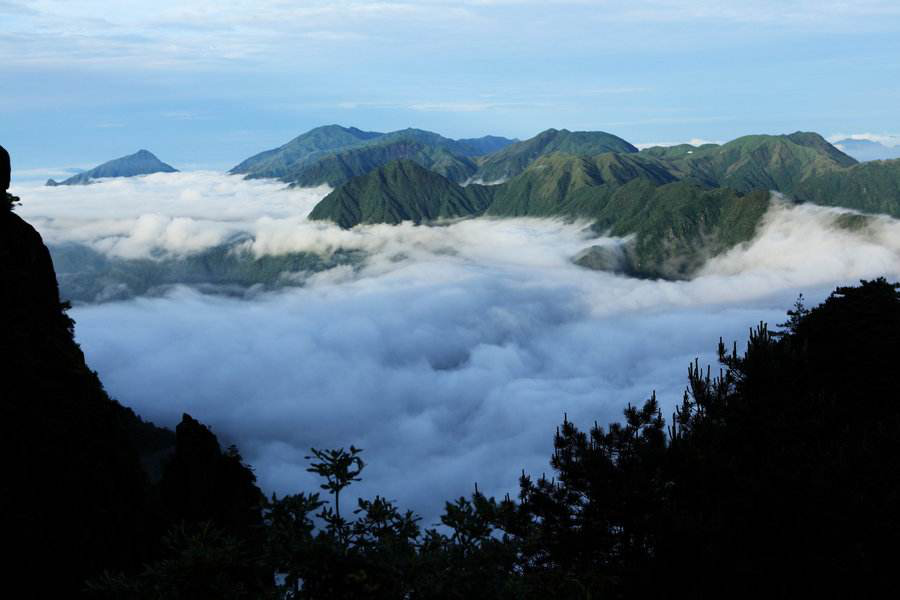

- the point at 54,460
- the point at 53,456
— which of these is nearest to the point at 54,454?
the point at 53,456

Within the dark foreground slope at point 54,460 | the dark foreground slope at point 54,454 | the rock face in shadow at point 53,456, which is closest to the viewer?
the dark foreground slope at point 54,460

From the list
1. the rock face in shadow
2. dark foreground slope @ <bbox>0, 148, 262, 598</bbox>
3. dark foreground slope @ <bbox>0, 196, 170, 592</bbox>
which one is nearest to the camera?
dark foreground slope @ <bbox>0, 148, 262, 598</bbox>

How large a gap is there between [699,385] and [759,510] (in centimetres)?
1292

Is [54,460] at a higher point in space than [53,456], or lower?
lower

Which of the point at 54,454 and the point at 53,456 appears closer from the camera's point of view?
the point at 53,456

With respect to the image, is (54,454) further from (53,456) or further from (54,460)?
(54,460)

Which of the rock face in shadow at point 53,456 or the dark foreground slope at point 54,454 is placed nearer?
→ the rock face in shadow at point 53,456

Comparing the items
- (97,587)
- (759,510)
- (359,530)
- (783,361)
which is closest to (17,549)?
(97,587)

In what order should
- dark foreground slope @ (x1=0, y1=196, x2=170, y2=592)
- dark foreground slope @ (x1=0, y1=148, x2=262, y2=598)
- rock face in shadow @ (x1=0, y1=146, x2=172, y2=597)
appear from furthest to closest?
dark foreground slope @ (x1=0, y1=196, x2=170, y2=592)
rock face in shadow @ (x1=0, y1=146, x2=172, y2=597)
dark foreground slope @ (x1=0, y1=148, x2=262, y2=598)

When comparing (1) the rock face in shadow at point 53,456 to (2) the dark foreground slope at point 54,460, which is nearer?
(2) the dark foreground slope at point 54,460

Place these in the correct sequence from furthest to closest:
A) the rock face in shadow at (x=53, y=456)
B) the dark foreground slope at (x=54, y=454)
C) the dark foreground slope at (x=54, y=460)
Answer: the dark foreground slope at (x=54, y=454) < the rock face in shadow at (x=53, y=456) < the dark foreground slope at (x=54, y=460)

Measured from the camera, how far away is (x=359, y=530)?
15.9 meters

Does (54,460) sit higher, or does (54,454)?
(54,454)

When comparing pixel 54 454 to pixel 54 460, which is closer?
pixel 54 460
